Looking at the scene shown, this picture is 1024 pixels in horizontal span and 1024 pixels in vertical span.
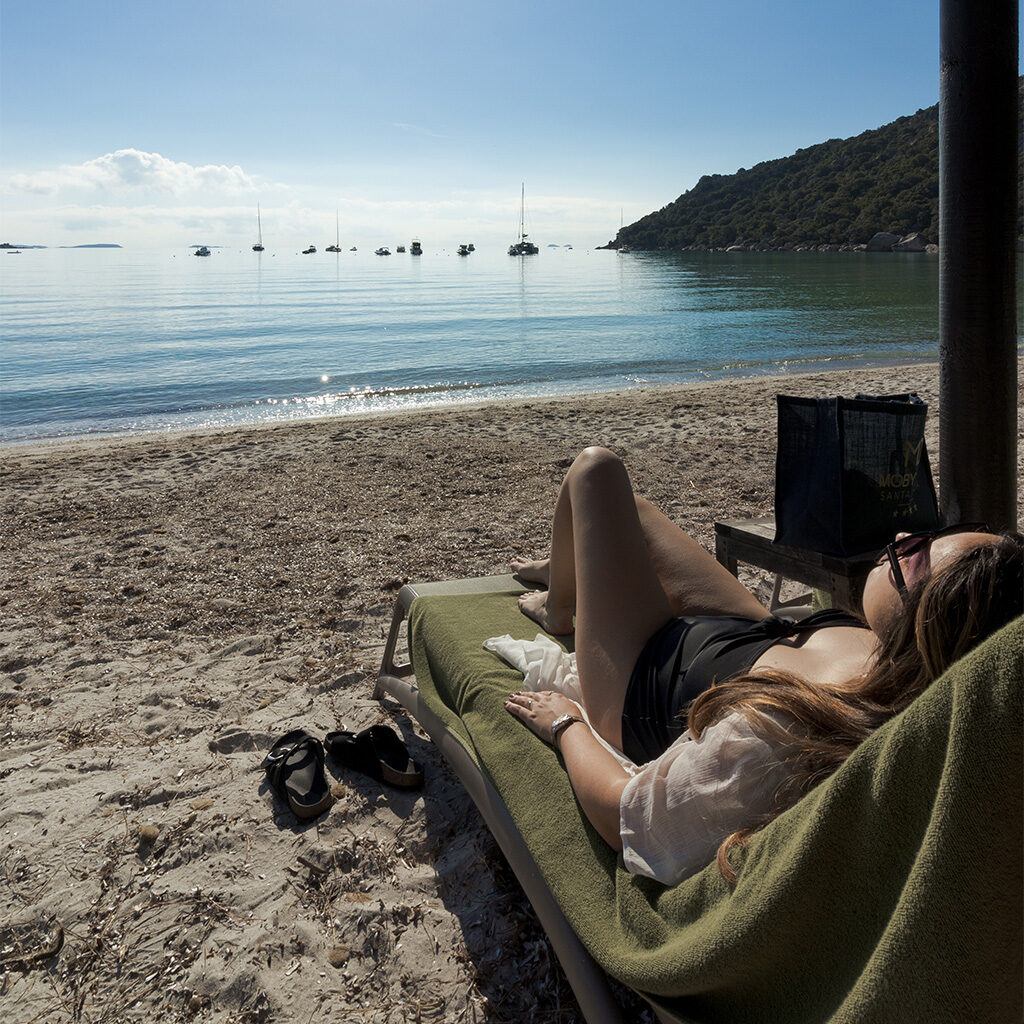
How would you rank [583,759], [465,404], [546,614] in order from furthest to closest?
1. [465,404]
2. [546,614]
3. [583,759]

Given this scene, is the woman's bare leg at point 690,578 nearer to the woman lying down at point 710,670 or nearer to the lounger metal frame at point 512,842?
the woman lying down at point 710,670

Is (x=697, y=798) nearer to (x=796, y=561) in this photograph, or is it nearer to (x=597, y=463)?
(x=597, y=463)

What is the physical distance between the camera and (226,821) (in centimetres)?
275

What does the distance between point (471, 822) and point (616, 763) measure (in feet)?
3.39

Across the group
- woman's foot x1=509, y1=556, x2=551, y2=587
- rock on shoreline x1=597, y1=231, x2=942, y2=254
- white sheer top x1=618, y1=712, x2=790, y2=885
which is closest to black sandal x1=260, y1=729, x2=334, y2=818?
woman's foot x1=509, y1=556, x2=551, y2=587

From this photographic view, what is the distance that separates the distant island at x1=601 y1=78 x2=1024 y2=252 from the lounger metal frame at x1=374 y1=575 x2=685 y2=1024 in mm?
80606

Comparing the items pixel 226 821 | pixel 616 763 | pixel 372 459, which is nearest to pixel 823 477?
pixel 616 763

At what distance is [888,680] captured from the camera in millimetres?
1411

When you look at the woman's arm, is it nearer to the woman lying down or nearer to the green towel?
the woman lying down

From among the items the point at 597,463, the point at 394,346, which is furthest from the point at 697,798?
the point at 394,346

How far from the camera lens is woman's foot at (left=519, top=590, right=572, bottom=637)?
2953 mm

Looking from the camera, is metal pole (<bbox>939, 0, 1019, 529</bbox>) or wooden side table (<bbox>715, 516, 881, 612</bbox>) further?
wooden side table (<bbox>715, 516, 881, 612</bbox>)

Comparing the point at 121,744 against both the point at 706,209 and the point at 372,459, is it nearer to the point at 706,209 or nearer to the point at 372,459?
the point at 372,459

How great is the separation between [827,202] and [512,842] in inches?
4083
